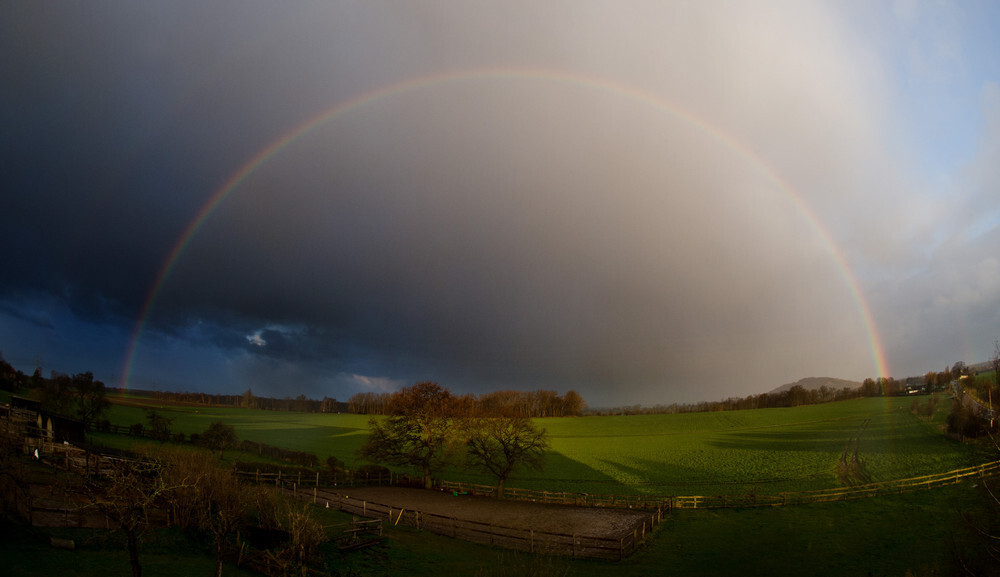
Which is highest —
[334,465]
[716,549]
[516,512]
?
[716,549]

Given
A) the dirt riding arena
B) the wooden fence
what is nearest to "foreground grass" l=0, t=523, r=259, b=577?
the dirt riding arena

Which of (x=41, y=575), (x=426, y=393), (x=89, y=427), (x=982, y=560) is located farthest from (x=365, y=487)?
(x=982, y=560)

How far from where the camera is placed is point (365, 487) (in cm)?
4375

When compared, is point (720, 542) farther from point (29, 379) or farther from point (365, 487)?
point (29, 379)

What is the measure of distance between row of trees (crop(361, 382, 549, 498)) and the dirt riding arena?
3.33m

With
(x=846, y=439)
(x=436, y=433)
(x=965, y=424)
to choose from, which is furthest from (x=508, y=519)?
(x=846, y=439)

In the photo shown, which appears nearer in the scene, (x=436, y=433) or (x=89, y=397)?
(x=436, y=433)

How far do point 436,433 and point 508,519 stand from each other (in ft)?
49.3

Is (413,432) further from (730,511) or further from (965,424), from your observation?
(965,424)

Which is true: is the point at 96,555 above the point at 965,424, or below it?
below

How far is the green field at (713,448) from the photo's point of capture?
4650 cm

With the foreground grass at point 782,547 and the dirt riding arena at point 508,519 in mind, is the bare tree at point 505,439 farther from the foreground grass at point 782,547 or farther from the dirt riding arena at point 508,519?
the foreground grass at point 782,547

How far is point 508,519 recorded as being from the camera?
108 ft

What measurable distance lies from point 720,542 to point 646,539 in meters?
3.86
